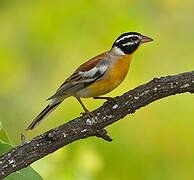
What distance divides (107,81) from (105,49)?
8.44 ft

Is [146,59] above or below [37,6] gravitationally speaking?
below

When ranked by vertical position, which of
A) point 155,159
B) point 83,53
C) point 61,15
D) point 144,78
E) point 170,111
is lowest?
point 155,159

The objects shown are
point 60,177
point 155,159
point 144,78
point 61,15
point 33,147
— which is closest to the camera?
point 33,147

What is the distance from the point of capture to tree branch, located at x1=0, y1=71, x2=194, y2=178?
427cm

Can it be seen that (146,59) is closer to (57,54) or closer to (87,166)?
(57,54)

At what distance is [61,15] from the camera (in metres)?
8.01

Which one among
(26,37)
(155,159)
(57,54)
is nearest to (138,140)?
(155,159)

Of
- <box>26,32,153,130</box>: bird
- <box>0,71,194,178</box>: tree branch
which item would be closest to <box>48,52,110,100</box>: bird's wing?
<box>26,32,153,130</box>: bird

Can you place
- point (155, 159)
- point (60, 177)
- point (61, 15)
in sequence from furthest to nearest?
point (61, 15)
point (155, 159)
point (60, 177)

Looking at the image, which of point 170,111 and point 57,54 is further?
point 57,54

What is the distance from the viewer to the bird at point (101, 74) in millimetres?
5070

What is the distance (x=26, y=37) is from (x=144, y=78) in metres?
2.07

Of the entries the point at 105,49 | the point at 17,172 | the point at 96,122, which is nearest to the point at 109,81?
the point at 96,122

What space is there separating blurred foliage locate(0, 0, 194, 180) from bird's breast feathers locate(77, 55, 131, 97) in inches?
40.0
